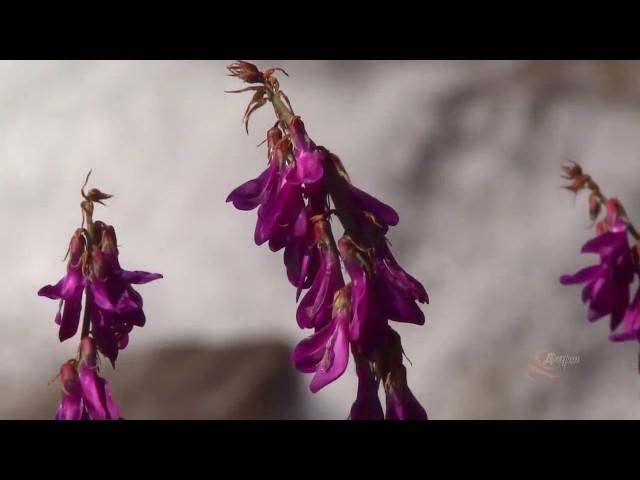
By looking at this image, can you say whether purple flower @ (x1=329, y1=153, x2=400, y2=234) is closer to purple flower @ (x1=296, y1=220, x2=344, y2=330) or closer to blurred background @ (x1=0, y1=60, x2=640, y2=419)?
purple flower @ (x1=296, y1=220, x2=344, y2=330)

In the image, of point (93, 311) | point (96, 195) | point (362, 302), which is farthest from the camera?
point (96, 195)

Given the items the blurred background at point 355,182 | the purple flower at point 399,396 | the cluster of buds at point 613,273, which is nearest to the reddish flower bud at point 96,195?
the blurred background at point 355,182

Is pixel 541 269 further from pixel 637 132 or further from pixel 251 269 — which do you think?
pixel 251 269

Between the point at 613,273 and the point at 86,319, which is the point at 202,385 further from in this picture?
the point at 613,273

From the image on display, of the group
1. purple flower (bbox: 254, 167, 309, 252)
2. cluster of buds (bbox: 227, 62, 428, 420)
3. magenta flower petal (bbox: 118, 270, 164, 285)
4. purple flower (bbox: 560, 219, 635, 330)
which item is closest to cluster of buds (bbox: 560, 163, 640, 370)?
purple flower (bbox: 560, 219, 635, 330)

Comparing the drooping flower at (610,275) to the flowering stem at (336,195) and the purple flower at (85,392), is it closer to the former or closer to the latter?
the flowering stem at (336,195)

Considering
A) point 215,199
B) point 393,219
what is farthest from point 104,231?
point 393,219

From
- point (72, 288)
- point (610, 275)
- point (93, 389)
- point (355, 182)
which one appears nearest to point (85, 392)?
point (93, 389)
